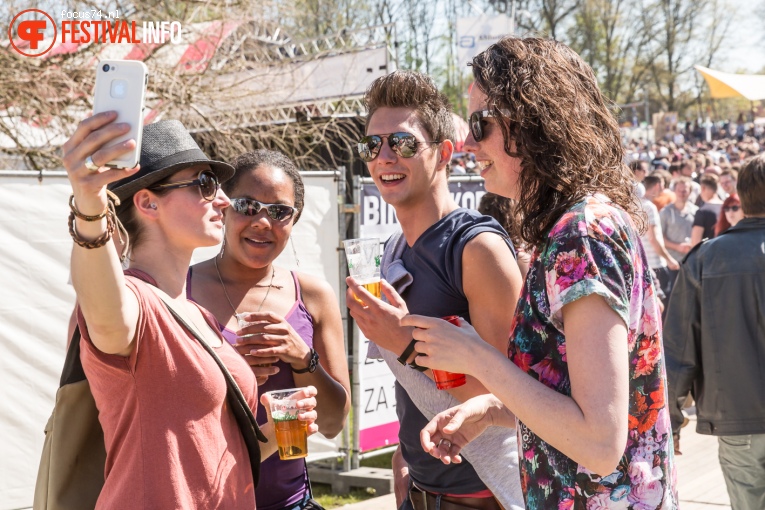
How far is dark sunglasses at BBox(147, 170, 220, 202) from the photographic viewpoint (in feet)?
7.63

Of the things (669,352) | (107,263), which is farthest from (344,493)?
(107,263)

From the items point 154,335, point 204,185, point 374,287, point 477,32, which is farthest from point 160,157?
point 477,32

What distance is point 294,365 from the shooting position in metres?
2.80

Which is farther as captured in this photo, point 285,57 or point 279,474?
point 285,57

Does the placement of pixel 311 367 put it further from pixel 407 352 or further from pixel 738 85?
pixel 738 85

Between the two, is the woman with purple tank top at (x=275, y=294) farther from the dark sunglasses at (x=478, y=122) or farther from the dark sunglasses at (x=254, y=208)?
the dark sunglasses at (x=478, y=122)

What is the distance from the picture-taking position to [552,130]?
1.89 m

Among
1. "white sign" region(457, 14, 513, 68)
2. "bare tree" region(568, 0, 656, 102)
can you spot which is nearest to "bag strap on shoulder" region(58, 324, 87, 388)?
"white sign" region(457, 14, 513, 68)

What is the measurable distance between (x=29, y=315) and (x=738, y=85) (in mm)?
11145

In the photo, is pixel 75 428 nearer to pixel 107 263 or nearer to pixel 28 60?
pixel 107 263

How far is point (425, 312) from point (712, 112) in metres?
59.9

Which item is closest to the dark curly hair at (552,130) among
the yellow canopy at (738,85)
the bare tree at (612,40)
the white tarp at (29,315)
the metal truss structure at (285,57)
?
the white tarp at (29,315)

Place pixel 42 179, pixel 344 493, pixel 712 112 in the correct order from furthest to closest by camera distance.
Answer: pixel 712 112, pixel 344 493, pixel 42 179

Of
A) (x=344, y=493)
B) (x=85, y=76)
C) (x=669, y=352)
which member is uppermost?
(x=85, y=76)
